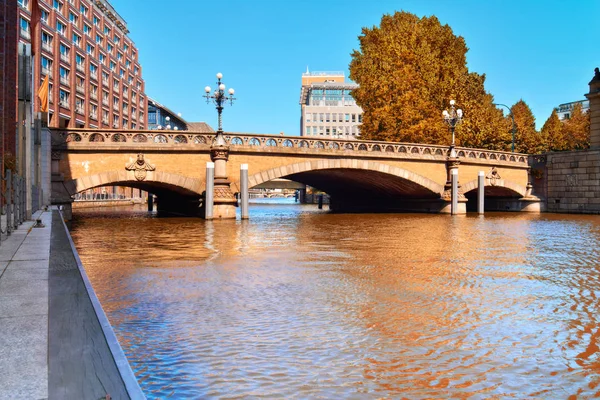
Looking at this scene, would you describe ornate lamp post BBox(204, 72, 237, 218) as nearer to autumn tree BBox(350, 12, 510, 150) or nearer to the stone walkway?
autumn tree BBox(350, 12, 510, 150)

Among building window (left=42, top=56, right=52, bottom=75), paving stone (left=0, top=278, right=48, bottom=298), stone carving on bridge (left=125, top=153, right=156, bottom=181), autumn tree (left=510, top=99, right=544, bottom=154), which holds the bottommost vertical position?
paving stone (left=0, top=278, right=48, bottom=298)

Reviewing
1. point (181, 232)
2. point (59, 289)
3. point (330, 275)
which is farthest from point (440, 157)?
point (59, 289)

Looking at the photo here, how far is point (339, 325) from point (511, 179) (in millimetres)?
36869

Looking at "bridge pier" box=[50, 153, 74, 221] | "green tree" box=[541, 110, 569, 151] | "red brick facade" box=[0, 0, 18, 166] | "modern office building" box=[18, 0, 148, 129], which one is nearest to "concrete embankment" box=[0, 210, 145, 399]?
"red brick facade" box=[0, 0, 18, 166]

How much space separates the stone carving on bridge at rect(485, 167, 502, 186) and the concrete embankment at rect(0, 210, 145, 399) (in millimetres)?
35950

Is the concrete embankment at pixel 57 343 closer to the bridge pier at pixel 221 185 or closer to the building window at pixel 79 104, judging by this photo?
the bridge pier at pixel 221 185

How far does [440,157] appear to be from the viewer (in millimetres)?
34844

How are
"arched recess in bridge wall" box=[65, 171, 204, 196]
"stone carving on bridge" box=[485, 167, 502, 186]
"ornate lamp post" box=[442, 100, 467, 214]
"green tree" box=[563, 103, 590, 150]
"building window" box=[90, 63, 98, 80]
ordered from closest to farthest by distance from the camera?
"arched recess in bridge wall" box=[65, 171, 204, 196] < "ornate lamp post" box=[442, 100, 467, 214] < "stone carving on bridge" box=[485, 167, 502, 186] < "green tree" box=[563, 103, 590, 150] < "building window" box=[90, 63, 98, 80]

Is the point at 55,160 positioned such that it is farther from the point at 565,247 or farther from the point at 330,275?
the point at 565,247

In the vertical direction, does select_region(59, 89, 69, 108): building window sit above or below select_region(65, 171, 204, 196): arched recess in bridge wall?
above

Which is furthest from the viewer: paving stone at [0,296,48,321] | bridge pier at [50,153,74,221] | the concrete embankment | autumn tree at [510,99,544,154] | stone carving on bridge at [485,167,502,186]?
autumn tree at [510,99,544,154]

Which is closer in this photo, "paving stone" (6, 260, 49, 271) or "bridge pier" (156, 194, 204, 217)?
Result: "paving stone" (6, 260, 49, 271)

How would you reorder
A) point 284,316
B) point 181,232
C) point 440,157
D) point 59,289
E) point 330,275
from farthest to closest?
point 440,157, point 181,232, point 330,275, point 284,316, point 59,289

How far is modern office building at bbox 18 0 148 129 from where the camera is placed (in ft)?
159
